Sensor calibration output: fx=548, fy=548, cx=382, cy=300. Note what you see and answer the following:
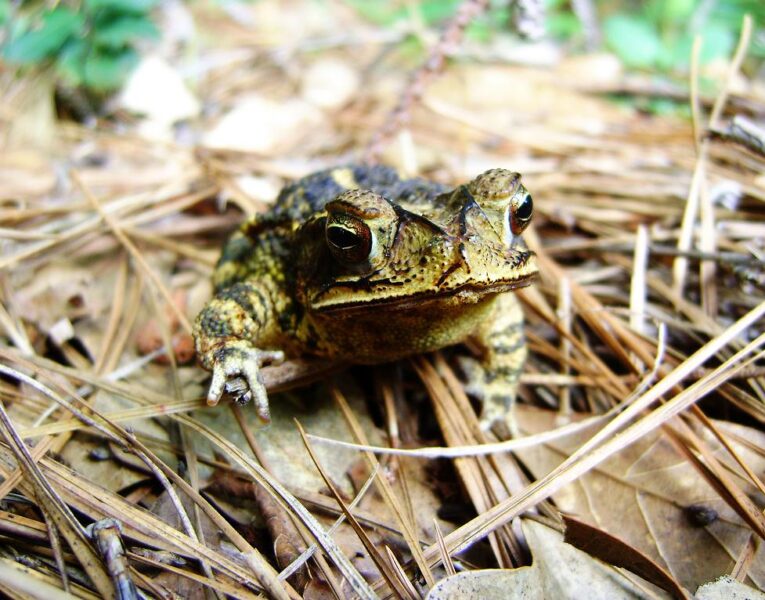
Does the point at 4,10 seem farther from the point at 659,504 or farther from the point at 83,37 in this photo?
the point at 659,504

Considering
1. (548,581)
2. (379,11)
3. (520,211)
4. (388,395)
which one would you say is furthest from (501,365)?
(379,11)

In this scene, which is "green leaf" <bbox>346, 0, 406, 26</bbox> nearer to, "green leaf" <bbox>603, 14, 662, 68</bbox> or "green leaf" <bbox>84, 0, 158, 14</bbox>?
"green leaf" <bbox>603, 14, 662, 68</bbox>

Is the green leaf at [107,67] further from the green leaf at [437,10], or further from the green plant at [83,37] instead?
the green leaf at [437,10]

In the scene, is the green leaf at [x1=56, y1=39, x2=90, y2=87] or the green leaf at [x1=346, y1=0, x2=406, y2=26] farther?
the green leaf at [x1=346, y1=0, x2=406, y2=26]

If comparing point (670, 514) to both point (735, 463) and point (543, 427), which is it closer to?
point (735, 463)

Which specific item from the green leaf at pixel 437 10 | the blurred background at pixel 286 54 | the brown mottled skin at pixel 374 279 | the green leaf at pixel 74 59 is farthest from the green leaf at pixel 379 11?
the brown mottled skin at pixel 374 279

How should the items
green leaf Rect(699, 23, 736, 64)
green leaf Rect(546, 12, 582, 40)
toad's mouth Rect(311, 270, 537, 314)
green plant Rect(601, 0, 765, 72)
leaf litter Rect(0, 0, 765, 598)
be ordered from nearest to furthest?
leaf litter Rect(0, 0, 765, 598) < toad's mouth Rect(311, 270, 537, 314) < green leaf Rect(699, 23, 736, 64) < green plant Rect(601, 0, 765, 72) < green leaf Rect(546, 12, 582, 40)

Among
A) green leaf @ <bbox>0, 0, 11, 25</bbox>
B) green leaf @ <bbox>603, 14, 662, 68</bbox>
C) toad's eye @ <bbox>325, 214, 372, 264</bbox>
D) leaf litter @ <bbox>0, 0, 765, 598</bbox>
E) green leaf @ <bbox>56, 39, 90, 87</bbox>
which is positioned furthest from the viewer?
green leaf @ <bbox>603, 14, 662, 68</bbox>

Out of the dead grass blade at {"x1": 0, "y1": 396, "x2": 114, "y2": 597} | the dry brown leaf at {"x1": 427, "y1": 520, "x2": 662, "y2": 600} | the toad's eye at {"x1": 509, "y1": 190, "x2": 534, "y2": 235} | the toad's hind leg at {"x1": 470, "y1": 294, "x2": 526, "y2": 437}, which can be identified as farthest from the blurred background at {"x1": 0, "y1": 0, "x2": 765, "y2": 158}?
the dead grass blade at {"x1": 0, "y1": 396, "x2": 114, "y2": 597}
